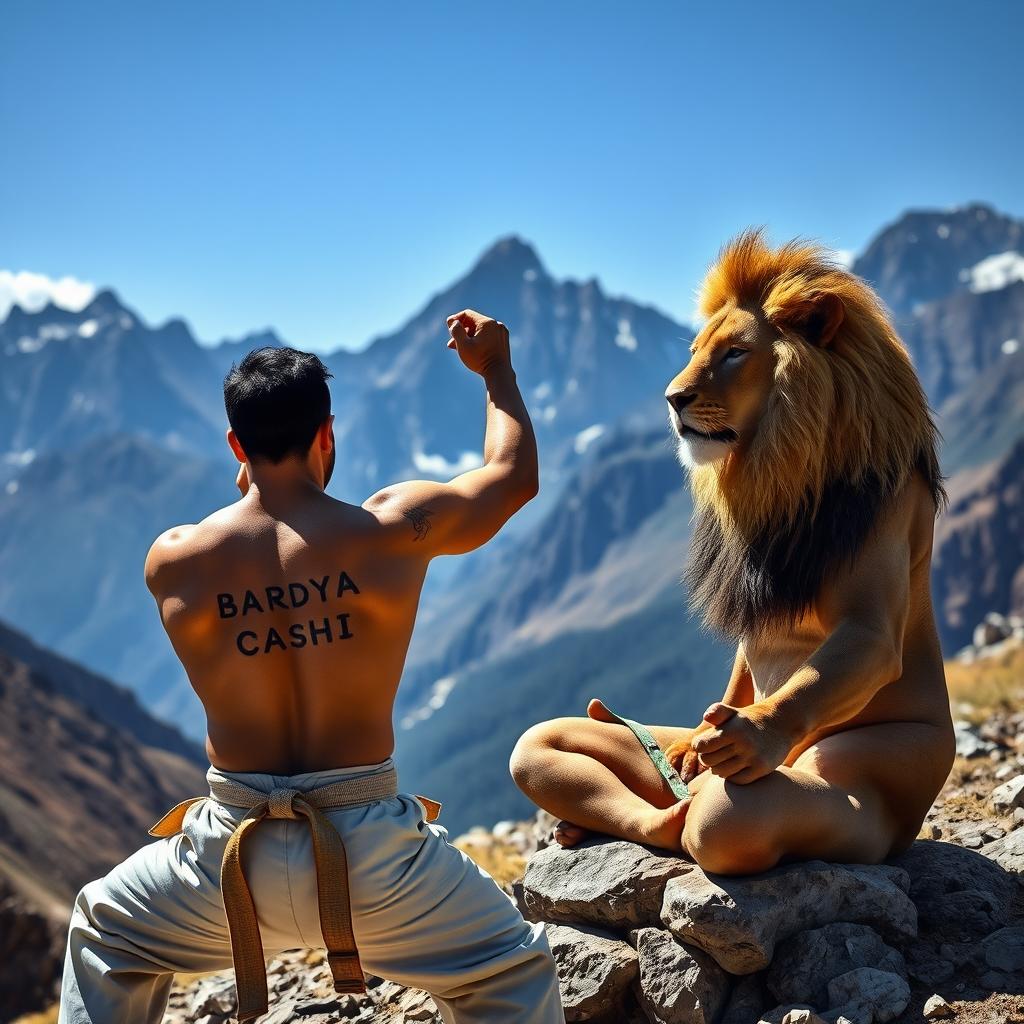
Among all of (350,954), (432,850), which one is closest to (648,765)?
(432,850)

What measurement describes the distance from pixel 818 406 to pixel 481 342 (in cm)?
123

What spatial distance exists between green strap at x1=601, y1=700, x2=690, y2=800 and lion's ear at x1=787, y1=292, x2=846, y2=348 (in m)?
1.63

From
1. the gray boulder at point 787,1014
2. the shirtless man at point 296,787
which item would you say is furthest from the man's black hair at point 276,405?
the gray boulder at point 787,1014

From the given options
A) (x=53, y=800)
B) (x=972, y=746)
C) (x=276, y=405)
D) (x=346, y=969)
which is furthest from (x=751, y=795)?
(x=53, y=800)

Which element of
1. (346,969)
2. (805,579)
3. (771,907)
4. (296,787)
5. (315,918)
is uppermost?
(805,579)

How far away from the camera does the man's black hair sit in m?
3.48

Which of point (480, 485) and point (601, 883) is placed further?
point (601, 883)

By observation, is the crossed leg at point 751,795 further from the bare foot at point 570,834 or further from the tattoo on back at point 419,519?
the tattoo on back at point 419,519

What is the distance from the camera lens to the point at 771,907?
12.6 ft

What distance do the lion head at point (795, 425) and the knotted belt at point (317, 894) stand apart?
184 centimetres

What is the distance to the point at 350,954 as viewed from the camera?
10.5ft

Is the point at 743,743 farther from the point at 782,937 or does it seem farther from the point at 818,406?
the point at 818,406

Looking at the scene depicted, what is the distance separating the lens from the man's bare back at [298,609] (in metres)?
3.38

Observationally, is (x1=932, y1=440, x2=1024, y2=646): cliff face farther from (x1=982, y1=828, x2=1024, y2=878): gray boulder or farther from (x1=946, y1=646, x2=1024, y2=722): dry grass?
(x1=982, y1=828, x2=1024, y2=878): gray boulder
